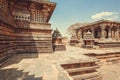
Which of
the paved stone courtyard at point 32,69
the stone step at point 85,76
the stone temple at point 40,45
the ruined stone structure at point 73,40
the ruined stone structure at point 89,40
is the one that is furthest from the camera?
the ruined stone structure at point 73,40

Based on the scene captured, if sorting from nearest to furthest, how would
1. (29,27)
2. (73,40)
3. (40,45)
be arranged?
(29,27), (40,45), (73,40)

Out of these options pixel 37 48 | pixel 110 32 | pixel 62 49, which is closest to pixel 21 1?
pixel 37 48

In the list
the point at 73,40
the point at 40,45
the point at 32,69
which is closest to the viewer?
the point at 32,69

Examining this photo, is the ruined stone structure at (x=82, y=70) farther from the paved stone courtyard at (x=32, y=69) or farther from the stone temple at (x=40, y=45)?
the paved stone courtyard at (x=32, y=69)

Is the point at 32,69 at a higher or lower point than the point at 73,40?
lower

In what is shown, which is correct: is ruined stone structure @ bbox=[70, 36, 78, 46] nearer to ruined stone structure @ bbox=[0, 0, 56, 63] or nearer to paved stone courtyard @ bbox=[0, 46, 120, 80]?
paved stone courtyard @ bbox=[0, 46, 120, 80]

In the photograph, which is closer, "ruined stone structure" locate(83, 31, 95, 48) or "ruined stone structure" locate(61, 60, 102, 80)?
"ruined stone structure" locate(61, 60, 102, 80)

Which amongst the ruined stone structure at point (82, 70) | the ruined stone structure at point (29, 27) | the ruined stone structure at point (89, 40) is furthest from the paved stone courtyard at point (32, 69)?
the ruined stone structure at point (89, 40)

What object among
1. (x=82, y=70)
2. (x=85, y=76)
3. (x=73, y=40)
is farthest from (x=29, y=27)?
(x=73, y=40)

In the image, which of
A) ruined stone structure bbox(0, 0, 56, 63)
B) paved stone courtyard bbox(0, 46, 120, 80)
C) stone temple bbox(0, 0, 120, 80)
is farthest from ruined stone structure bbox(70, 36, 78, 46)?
ruined stone structure bbox(0, 0, 56, 63)

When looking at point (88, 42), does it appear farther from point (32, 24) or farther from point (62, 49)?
point (32, 24)

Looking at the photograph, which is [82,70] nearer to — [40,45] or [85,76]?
[85,76]

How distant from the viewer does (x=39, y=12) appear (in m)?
8.37

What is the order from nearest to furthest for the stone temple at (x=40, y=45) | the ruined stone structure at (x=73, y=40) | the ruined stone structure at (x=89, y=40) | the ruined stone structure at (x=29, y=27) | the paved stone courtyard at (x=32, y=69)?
the paved stone courtyard at (x=32, y=69) < the stone temple at (x=40, y=45) < the ruined stone structure at (x=29, y=27) < the ruined stone structure at (x=89, y=40) < the ruined stone structure at (x=73, y=40)
